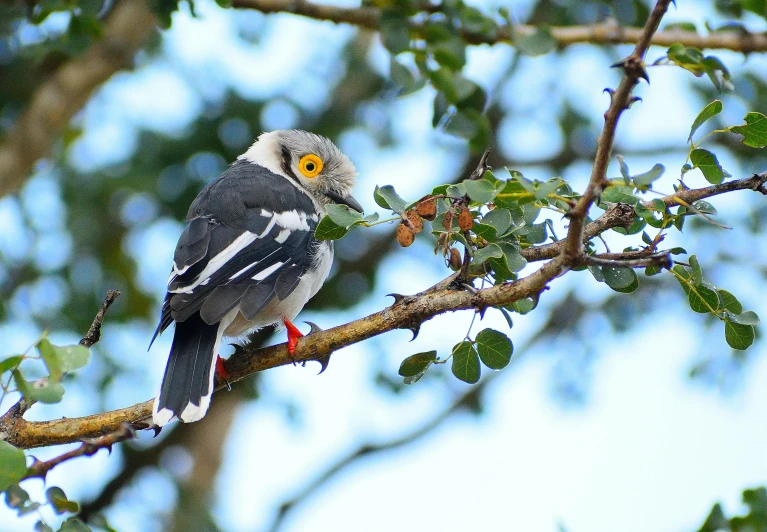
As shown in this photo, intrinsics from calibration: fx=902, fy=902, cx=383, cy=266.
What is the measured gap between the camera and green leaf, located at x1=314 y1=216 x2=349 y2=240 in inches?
102

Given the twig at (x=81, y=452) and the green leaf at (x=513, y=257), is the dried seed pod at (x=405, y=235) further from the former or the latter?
the twig at (x=81, y=452)

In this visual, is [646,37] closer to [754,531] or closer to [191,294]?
[754,531]

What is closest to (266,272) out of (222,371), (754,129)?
(222,371)

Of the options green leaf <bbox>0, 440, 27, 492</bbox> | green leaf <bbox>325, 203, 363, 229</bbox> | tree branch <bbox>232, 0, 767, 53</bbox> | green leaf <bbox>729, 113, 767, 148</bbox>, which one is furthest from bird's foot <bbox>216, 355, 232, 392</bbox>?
green leaf <bbox>729, 113, 767, 148</bbox>

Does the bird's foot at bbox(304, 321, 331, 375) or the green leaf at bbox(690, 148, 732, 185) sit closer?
the green leaf at bbox(690, 148, 732, 185)

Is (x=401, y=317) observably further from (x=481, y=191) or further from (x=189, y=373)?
(x=189, y=373)

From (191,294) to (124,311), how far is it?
3.62 meters

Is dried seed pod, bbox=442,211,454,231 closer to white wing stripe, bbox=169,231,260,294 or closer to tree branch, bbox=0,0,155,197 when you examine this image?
white wing stripe, bbox=169,231,260,294

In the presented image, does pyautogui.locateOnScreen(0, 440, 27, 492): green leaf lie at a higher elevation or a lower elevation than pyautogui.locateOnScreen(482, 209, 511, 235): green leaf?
higher

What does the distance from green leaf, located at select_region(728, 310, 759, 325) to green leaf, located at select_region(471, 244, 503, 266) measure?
711 mm

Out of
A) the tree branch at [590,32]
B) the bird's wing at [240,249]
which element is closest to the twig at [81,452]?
the bird's wing at [240,249]

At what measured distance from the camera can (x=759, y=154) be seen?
6.39 m

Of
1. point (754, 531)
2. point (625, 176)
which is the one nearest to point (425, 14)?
point (625, 176)

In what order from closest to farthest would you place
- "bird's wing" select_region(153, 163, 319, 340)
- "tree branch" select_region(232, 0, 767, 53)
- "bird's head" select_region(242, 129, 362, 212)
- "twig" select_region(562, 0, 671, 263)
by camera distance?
"twig" select_region(562, 0, 671, 263) → "bird's wing" select_region(153, 163, 319, 340) → "tree branch" select_region(232, 0, 767, 53) → "bird's head" select_region(242, 129, 362, 212)
